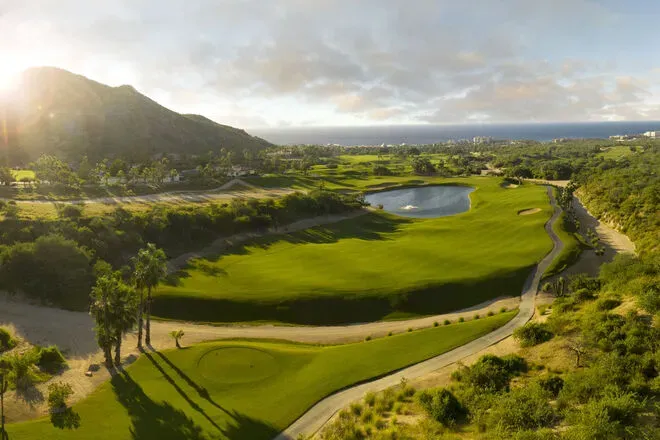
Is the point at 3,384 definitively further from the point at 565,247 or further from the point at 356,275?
the point at 565,247

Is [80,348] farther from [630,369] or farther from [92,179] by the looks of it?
[92,179]

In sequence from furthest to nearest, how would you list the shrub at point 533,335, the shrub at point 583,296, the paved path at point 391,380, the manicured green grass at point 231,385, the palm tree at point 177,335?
the shrub at point 583,296, the palm tree at point 177,335, the shrub at point 533,335, the paved path at point 391,380, the manicured green grass at point 231,385

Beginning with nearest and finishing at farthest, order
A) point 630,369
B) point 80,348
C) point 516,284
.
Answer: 1. point 630,369
2. point 80,348
3. point 516,284

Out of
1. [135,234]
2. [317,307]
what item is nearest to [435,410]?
[317,307]

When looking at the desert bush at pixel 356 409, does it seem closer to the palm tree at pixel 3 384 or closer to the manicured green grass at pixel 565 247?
the palm tree at pixel 3 384

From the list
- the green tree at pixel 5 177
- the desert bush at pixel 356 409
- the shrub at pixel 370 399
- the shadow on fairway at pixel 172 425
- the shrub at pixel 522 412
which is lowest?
the shadow on fairway at pixel 172 425

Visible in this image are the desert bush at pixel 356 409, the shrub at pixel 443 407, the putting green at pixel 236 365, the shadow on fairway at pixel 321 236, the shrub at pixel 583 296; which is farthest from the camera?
the shadow on fairway at pixel 321 236

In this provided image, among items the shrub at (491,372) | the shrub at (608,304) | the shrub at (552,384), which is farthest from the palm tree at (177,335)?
the shrub at (608,304)
